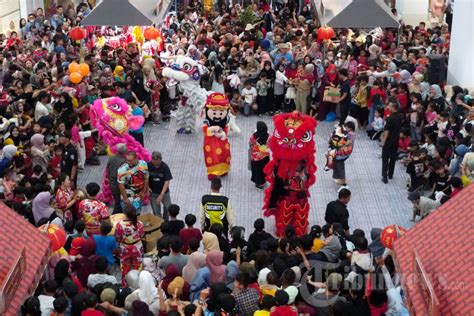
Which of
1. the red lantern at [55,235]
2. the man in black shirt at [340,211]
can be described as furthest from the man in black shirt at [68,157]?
the man in black shirt at [340,211]

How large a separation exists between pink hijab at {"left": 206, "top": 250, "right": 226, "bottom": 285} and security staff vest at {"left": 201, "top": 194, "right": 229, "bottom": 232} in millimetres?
1328

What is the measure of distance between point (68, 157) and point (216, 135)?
6.95ft

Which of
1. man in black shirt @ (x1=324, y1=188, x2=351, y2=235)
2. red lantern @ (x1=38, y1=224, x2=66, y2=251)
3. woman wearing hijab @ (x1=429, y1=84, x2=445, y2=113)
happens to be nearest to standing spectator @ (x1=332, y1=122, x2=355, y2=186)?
woman wearing hijab @ (x1=429, y1=84, x2=445, y2=113)

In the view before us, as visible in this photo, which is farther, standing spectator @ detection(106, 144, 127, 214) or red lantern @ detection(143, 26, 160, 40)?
red lantern @ detection(143, 26, 160, 40)

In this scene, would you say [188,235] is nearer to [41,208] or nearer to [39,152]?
[41,208]

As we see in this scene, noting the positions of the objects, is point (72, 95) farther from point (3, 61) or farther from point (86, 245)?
point (86, 245)

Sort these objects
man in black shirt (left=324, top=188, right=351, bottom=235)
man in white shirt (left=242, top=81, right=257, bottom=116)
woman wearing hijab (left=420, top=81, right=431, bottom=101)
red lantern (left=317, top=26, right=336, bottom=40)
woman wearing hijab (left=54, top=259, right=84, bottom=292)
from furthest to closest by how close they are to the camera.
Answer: red lantern (left=317, top=26, right=336, bottom=40) → man in white shirt (left=242, top=81, right=257, bottom=116) → woman wearing hijab (left=420, top=81, right=431, bottom=101) → man in black shirt (left=324, top=188, right=351, bottom=235) → woman wearing hijab (left=54, top=259, right=84, bottom=292)

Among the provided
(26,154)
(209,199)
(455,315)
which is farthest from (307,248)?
(26,154)

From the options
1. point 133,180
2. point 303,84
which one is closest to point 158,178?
point 133,180

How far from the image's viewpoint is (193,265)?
7523 mm

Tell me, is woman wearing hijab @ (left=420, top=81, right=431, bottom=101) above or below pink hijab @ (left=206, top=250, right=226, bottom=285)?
below

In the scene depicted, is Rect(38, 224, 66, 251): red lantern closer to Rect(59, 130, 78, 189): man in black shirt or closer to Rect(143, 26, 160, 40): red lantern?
Rect(59, 130, 78, 189): man in black shirt

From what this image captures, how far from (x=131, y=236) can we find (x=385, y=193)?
455cm

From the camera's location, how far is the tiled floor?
10836 millimetres
